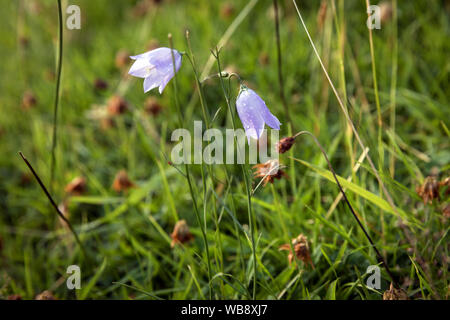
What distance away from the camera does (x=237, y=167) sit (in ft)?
4.88

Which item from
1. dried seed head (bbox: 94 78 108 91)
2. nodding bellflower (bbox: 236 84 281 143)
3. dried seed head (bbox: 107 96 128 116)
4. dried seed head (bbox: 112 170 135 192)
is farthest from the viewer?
dried seed head (bbox: 94 78 108 91)

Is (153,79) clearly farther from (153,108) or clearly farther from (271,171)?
(153,108)

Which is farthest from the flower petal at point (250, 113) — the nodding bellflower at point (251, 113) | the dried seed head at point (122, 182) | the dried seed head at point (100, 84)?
the dried seed head at point (100, 84)

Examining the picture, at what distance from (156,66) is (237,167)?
732mm

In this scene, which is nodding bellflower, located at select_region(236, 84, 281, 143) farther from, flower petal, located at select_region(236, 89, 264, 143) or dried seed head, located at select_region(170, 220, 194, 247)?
dried seed head, located at select_region(170, 220, 194, 247)

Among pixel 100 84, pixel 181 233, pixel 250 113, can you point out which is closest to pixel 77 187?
pixel 181 233

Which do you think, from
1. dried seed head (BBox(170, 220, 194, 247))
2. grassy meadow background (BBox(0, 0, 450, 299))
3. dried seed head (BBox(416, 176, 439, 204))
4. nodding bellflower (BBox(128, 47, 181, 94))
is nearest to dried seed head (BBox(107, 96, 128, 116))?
grassy meadow background (BBox(0, 0, 450, 299))

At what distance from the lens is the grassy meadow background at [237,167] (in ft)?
3.47

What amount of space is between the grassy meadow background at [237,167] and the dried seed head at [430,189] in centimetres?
4

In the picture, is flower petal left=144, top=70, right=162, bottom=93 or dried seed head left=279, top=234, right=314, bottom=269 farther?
dried seed head left=279, top=234, right=314, bottom=269

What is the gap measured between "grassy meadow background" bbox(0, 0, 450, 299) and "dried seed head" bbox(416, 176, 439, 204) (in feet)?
0.13

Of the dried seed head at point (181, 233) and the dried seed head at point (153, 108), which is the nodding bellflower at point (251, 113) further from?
the dried seed head at point (153, 108)

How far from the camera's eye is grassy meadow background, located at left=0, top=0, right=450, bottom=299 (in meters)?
1.06
